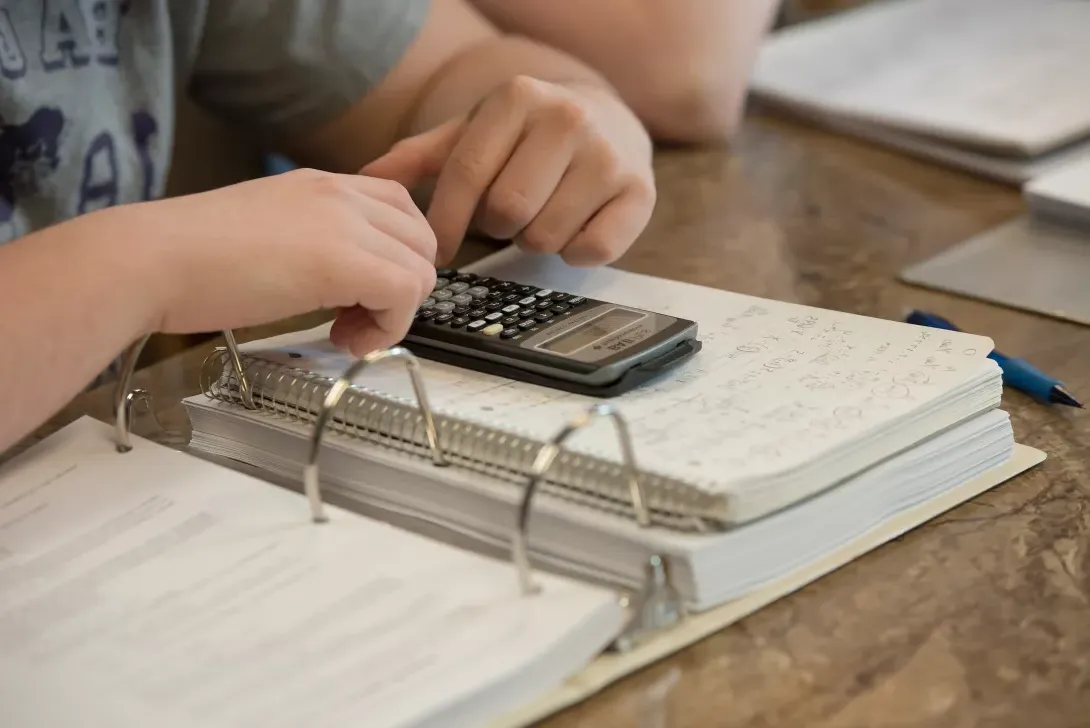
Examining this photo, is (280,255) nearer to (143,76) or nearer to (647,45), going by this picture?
(143,76)

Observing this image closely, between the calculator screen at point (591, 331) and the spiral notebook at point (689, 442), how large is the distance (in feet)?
0.09

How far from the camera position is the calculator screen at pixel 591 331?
520 mm

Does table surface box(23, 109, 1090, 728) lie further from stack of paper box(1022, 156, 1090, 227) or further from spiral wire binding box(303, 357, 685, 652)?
stack of paper box(1022, 156, 1090, 227)

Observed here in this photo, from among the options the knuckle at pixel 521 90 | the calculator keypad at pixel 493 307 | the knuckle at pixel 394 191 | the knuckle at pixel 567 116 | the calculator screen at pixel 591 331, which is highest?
the knuckle at pixel 521 90

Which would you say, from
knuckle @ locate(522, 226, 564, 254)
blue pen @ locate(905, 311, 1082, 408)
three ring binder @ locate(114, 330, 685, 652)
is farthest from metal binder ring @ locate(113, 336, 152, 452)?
blue pen @ locate(905, 311, 1082, 408)

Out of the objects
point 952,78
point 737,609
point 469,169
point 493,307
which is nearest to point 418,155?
point 469,169

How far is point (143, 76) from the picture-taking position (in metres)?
0.82

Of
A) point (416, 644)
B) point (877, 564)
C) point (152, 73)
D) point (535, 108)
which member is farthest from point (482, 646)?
point (152, 73)

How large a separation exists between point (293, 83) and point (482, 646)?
0.63 metres

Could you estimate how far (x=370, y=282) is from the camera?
515 millimetres

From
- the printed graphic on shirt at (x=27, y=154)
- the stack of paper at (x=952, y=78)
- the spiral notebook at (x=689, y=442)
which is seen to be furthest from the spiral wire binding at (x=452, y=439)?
the stack of paper at (x=952, y=78)

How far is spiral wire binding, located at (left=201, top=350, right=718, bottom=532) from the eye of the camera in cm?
41

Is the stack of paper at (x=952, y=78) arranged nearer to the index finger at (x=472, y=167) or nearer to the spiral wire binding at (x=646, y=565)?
the index finger at (x=472, y=167)

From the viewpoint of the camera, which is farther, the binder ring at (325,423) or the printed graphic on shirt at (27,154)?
the printed graphic on shirt at (27,154)
